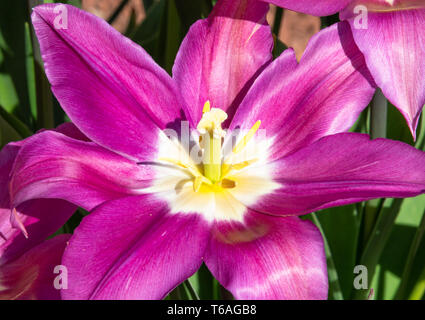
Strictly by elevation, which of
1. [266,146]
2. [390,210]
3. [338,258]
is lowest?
[338,258]

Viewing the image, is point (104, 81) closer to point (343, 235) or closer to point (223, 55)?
point (223, 55)

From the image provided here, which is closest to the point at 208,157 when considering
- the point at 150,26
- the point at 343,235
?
the point at 343,235

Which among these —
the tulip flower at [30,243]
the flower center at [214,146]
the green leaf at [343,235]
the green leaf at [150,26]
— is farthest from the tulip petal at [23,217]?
the green leaf at [150,26]

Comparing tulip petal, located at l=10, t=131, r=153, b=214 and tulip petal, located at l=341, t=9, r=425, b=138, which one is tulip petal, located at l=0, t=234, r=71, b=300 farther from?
tulip petal, located at l=341, t=9, r=425, b=138

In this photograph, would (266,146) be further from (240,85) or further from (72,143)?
(72,143)
